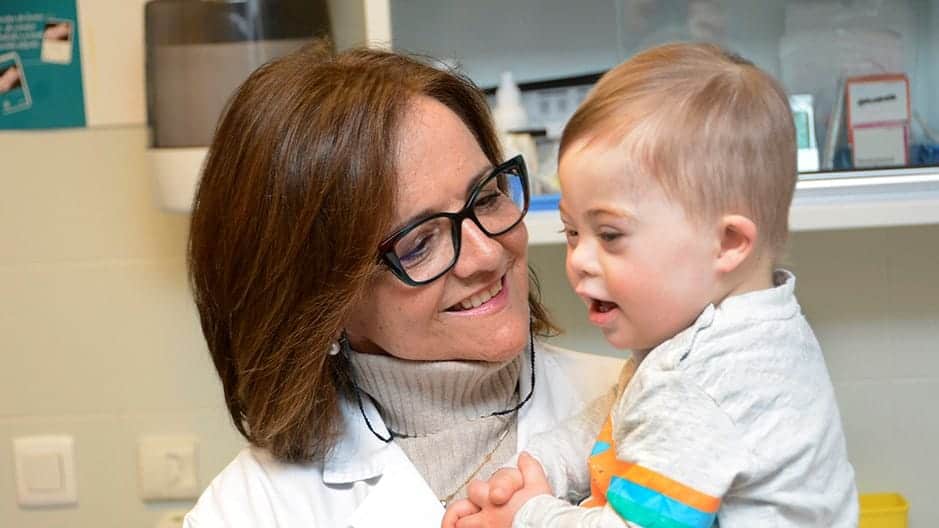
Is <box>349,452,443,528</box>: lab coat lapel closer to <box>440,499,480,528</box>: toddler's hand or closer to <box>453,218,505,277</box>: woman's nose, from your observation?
<box>440,499,480,528</box>: toddler's hand

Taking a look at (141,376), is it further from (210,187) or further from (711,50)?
(711,50)

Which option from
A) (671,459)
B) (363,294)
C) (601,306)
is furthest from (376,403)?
(671,459)

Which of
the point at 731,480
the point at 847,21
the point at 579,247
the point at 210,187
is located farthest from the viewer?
the point at 847,21

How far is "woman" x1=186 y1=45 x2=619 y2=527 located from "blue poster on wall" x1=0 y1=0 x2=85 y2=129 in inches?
28.9

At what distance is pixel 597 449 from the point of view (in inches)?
42.5

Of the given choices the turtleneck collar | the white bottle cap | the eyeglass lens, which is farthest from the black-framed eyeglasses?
the white bottle cap

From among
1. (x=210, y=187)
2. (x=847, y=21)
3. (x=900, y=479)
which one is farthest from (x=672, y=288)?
(x=900, y=479)

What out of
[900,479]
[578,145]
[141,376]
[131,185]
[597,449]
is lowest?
[900,479]

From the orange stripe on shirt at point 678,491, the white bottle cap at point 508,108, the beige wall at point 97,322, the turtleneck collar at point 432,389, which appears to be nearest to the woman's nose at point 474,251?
the turtleneck collar at point 432,389

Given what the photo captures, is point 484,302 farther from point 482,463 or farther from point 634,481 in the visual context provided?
point 634,481

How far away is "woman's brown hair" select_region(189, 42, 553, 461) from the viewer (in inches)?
48.5

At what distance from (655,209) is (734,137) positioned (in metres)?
0.08

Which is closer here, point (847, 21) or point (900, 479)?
point (847, 21)

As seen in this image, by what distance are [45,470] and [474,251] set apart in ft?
3.83
